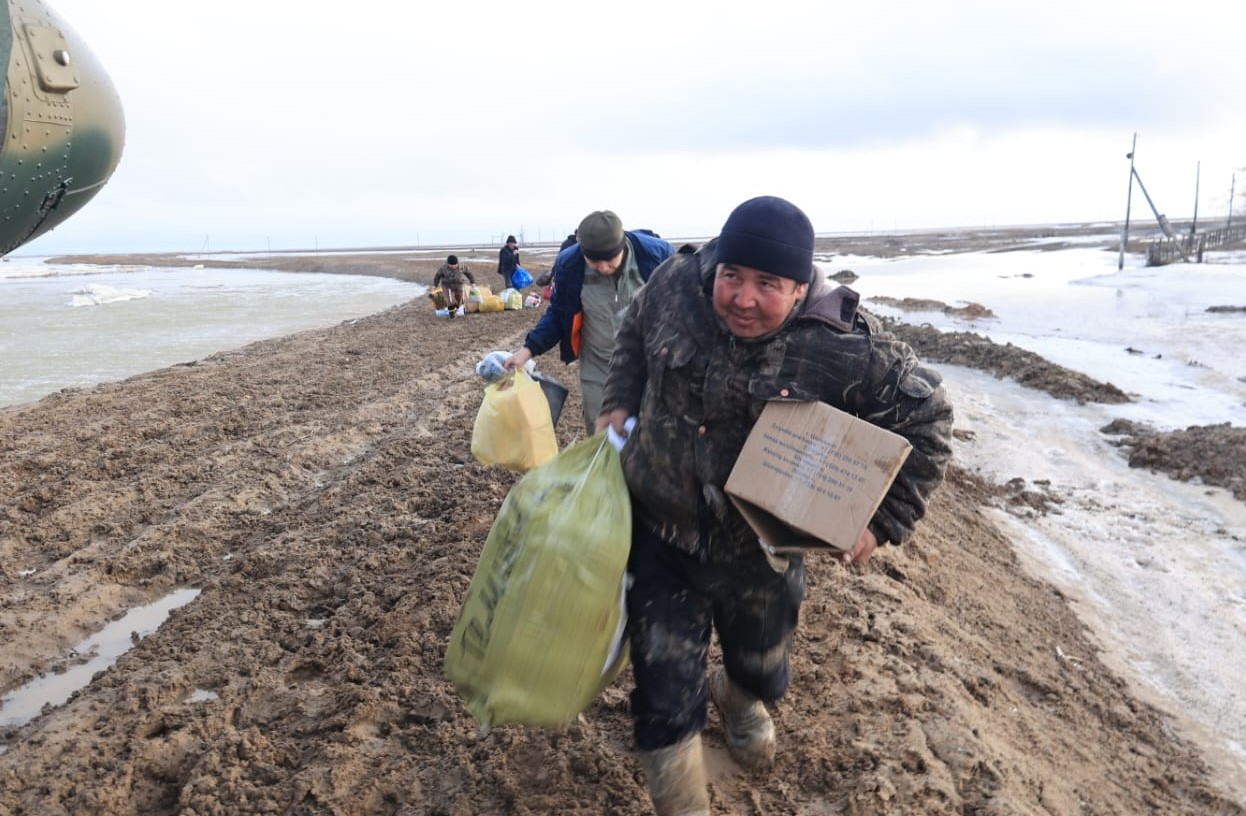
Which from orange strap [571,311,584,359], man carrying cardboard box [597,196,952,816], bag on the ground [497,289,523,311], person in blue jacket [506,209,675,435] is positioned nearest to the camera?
man carrying cardboard box [597,196,952,816]

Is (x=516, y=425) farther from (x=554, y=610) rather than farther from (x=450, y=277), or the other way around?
(x=450, y=277)

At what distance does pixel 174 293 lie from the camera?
2975 centimetres

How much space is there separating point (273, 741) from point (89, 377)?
10822 millimetres

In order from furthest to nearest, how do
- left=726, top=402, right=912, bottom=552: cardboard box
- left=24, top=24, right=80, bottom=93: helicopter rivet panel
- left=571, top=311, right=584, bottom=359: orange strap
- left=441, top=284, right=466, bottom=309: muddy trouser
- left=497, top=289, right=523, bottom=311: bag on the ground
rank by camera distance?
left=497, top=289, right=523, bottom=311: bag on the ground < left=441, top=284, right=466, bottom=309: muddy trouser < left=571, top=311, right=584, bottom=359: orange strap < left=24, top=24, right=80, bottom=93: helicopter rivet panel < left=726, top=402, right=912, bottom=552: cardboard box

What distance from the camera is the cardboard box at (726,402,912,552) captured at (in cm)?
183

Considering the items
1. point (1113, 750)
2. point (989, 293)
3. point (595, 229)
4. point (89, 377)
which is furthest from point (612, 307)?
point (989, 293)

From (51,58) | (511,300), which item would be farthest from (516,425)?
(511,300)

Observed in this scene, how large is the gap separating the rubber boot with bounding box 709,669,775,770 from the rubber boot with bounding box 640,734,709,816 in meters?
0.37

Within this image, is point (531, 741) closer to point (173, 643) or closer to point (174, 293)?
point (173, 643)

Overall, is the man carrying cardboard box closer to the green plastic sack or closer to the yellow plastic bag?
the green plastic sack

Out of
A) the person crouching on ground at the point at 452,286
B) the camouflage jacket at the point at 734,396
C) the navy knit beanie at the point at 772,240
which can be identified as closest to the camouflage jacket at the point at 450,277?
the person crouching on ground at the point at 452,286

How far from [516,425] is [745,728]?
1833 millimetres

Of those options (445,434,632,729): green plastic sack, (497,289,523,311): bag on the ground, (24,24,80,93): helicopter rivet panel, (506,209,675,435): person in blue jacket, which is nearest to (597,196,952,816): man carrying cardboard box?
(445,434,632,729): green plastic sack

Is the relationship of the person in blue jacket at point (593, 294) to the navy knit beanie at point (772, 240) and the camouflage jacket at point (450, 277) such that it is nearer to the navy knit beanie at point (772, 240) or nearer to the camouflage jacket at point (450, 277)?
the navy knit beanie at point (772, 240)
